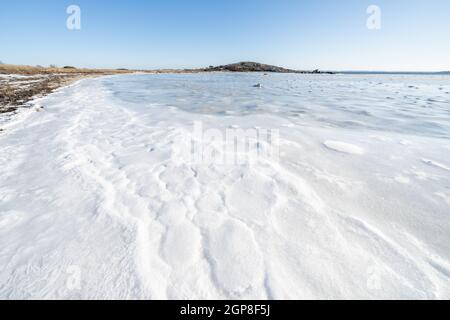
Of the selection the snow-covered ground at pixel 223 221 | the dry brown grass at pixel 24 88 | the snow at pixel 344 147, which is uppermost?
the dry brown grass at pixel 24 88

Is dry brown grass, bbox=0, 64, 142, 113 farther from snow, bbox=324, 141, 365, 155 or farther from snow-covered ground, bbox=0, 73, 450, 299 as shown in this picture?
snow, bbox=324, 141, 365, 155

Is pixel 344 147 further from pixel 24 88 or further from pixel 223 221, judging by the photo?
pixel 24 88

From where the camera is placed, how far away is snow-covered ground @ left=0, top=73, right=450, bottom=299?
167 cm

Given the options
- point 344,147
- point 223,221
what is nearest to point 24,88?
point 223,221

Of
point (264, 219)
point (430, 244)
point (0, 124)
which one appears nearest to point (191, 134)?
point (264, 219)

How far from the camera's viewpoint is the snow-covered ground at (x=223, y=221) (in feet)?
5.46

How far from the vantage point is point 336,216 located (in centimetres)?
237

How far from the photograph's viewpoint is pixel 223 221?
2301 mm

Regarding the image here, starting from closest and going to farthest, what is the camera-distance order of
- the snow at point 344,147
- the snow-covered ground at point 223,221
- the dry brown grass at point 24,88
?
the snow-covered ground at point 223,221, the snow at point 344,147, the dry brown grass at point 24,88

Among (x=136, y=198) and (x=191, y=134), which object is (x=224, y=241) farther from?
(x=191, y=134)

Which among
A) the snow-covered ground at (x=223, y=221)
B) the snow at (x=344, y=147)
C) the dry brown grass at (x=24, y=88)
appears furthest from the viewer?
the dry brown grass at (x=24, y=88)

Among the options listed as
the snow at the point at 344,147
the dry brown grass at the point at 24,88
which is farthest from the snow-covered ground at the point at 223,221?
the dry brown grass at the point at 24,88

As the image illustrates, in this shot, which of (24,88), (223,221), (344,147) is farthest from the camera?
(24,88)

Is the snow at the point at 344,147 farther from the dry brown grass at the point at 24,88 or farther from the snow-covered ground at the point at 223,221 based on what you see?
the dry brown grass at the point at 24,88
